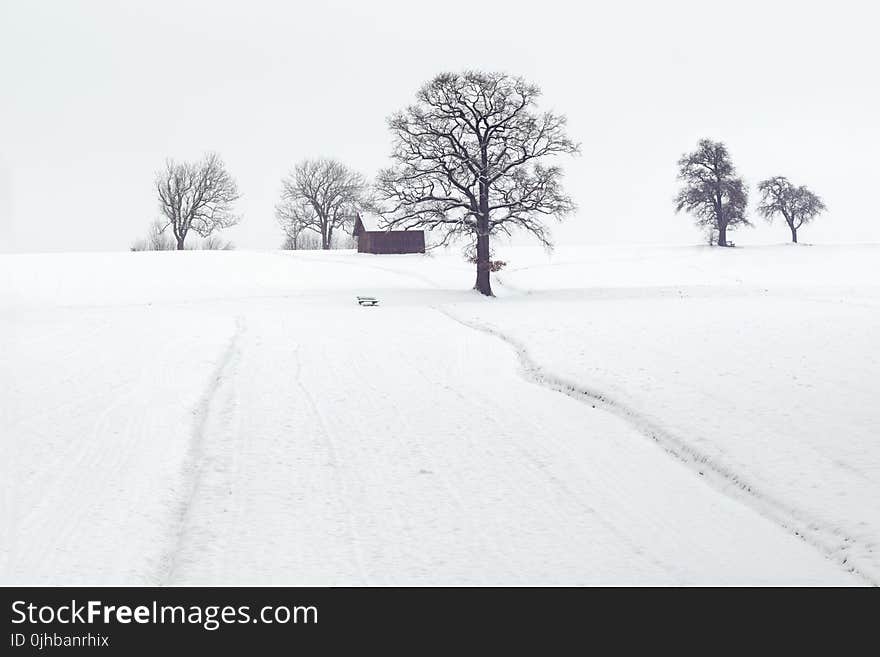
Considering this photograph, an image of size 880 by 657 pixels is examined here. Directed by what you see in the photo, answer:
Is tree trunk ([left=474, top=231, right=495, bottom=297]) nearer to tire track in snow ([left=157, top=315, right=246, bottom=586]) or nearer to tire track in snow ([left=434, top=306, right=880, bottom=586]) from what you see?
tire track in snow ([left=157, top=315, right=246, bottom=586])

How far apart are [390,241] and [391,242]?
139mm

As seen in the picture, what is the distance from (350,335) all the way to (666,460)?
12.7 metres

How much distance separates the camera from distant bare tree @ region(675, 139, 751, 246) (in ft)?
222

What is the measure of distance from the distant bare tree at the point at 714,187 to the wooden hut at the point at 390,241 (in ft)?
79.9

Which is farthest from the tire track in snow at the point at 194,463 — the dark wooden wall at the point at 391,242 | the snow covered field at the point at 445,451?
the dark wooden wall at the point at 391,242

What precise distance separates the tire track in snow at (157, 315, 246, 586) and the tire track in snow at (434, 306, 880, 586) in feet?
21.2

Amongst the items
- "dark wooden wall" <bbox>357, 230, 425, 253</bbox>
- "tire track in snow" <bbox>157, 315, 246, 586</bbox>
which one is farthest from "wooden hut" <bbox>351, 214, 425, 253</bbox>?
"tire track in snow" <bbox>157, 315, 246, 586</bbox>

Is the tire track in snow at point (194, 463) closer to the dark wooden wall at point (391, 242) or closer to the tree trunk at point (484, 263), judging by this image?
the tree trunk at point (484, 263)

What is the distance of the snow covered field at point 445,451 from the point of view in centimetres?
734

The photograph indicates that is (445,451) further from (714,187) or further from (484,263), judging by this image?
(714,187)

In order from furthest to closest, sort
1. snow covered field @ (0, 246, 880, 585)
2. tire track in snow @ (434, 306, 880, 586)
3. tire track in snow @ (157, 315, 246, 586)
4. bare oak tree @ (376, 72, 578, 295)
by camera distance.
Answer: bare oak tree @ (376, 72, 578, 295) < tire track in snow @ (434, 306, 880, 586) < snow covered field @ (0, 246, 880, 585) < tire track in snow @ (157, 315, 246, 586)

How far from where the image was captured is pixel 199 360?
17219mm

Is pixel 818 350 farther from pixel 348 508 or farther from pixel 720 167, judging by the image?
pixel 720 167
